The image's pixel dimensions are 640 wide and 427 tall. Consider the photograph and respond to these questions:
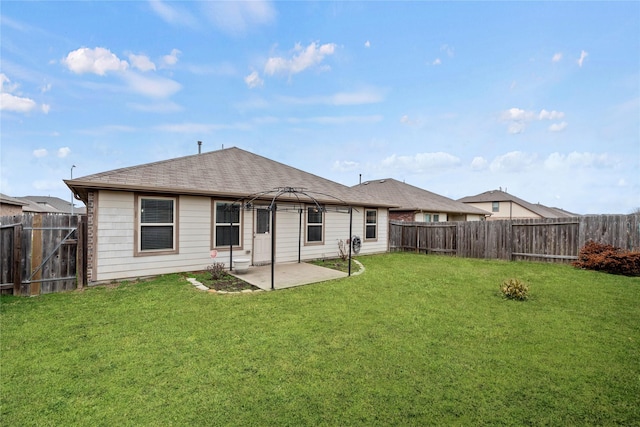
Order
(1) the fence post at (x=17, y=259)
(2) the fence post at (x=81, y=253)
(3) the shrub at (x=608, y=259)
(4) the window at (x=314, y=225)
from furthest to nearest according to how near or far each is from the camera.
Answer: (4) the window at (x=314, y=225) < (3) the shrub at (x=608, y=259) < (2) the fence post at (x=81, y=253) < (1) the fence post at (x=17, y=259)

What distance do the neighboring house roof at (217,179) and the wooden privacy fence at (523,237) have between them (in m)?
2.94

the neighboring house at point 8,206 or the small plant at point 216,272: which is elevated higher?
the neighboring house at point 8,206

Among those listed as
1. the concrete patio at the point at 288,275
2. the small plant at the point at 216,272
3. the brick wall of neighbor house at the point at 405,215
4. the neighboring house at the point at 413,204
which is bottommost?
the concrete patio at the point at 288,275

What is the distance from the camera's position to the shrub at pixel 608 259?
841cm

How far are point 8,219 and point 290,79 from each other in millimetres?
12183

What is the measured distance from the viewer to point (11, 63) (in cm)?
931

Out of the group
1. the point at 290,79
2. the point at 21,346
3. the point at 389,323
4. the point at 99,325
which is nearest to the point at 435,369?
the point at 389,323

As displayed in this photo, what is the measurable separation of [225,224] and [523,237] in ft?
38.1

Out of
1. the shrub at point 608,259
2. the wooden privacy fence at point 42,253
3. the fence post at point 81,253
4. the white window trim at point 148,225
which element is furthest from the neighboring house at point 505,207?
the wooden privacy fence at point 42,253

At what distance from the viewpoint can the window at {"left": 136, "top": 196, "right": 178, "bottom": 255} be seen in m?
7.55

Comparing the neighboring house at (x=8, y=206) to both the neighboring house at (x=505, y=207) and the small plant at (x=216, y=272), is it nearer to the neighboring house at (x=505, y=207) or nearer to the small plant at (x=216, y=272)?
the small plant at (x=216, y=272)

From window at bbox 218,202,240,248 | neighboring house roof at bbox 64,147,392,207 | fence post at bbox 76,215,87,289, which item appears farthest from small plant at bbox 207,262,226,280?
fence post at bbox 76,215,87,289

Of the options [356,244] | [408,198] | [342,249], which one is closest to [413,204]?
A: [408,198]

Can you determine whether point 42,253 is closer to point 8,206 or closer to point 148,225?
point 148,225
